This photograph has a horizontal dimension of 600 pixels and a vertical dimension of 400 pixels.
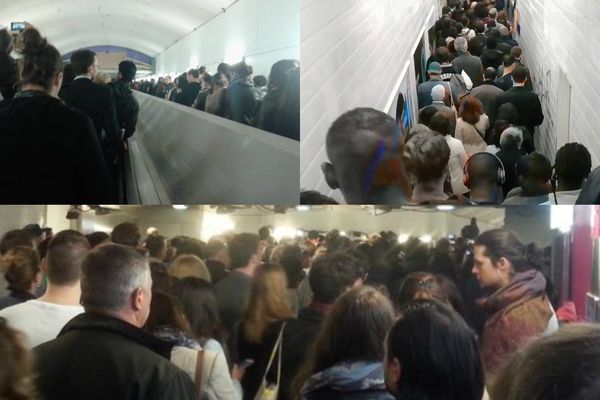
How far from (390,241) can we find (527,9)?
104 cm

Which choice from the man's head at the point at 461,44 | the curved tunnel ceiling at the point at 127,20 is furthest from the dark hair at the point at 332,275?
the man's head at the point at 461,44

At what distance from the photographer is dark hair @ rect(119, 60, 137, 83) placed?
1.80m

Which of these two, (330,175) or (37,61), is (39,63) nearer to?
(37,61)

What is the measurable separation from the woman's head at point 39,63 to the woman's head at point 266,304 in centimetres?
69

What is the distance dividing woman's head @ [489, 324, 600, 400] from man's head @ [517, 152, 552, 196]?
1.50 ft

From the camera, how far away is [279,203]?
68.8 inches

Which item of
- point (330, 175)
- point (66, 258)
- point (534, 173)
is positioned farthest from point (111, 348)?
point (534, 173)

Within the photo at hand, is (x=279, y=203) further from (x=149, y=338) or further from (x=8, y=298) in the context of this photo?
(x=8, y=298)

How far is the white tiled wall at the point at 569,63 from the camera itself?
1896 mm

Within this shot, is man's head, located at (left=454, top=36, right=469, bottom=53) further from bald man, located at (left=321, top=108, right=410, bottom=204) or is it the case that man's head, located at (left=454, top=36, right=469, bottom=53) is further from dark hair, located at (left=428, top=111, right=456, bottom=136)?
bald man, located at (left=321, top=108, right=410, bottom=204)

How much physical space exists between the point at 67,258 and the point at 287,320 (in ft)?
1.73

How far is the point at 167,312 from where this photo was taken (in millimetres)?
1650

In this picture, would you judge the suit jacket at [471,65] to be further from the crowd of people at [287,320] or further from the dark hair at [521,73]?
the crowd of people at [287,320]

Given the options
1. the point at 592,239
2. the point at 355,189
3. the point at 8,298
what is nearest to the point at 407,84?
the point at 355,189
